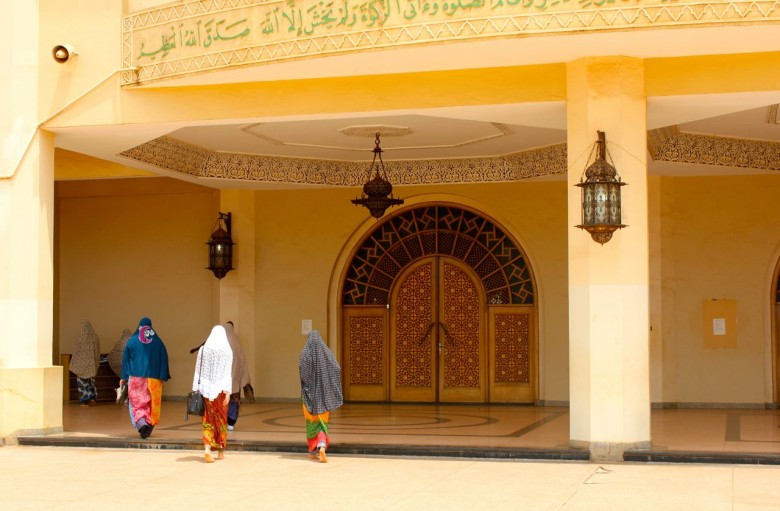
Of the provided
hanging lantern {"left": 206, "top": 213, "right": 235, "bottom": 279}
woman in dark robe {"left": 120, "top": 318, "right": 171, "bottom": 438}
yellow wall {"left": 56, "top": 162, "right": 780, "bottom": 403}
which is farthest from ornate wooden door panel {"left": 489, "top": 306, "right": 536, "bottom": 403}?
woman in dark robe {"left": 120, "top": 318, "right": 171, "bottom": 438}

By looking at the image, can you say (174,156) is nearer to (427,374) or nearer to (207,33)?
(207,33)

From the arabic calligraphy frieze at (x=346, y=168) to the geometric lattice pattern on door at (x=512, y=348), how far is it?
1593 millimetres

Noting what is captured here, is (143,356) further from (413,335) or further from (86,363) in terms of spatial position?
(413,335)

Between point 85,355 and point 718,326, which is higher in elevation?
point 718,326

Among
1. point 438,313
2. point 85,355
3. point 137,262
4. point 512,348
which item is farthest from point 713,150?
point 85,355

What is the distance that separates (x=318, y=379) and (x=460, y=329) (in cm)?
476

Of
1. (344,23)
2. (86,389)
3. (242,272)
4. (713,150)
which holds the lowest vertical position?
(86,389)

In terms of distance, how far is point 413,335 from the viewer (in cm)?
1238

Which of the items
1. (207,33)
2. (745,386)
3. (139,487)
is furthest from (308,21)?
(745,386)

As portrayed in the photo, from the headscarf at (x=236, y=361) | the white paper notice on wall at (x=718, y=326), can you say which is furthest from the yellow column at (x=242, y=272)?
the white paper notice on wall at (x=718, y=326)

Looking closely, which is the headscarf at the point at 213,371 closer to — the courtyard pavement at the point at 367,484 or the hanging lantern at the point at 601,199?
the courtyard pavement at the point at 367,484

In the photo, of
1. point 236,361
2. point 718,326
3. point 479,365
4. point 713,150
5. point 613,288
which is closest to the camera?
point 613,288

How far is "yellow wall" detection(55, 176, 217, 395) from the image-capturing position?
12836mm

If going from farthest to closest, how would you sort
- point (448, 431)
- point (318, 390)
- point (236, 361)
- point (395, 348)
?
1. point (395, 348)
2. point (236, 361)
3. point (448, 431)
4. point (318, 390)
